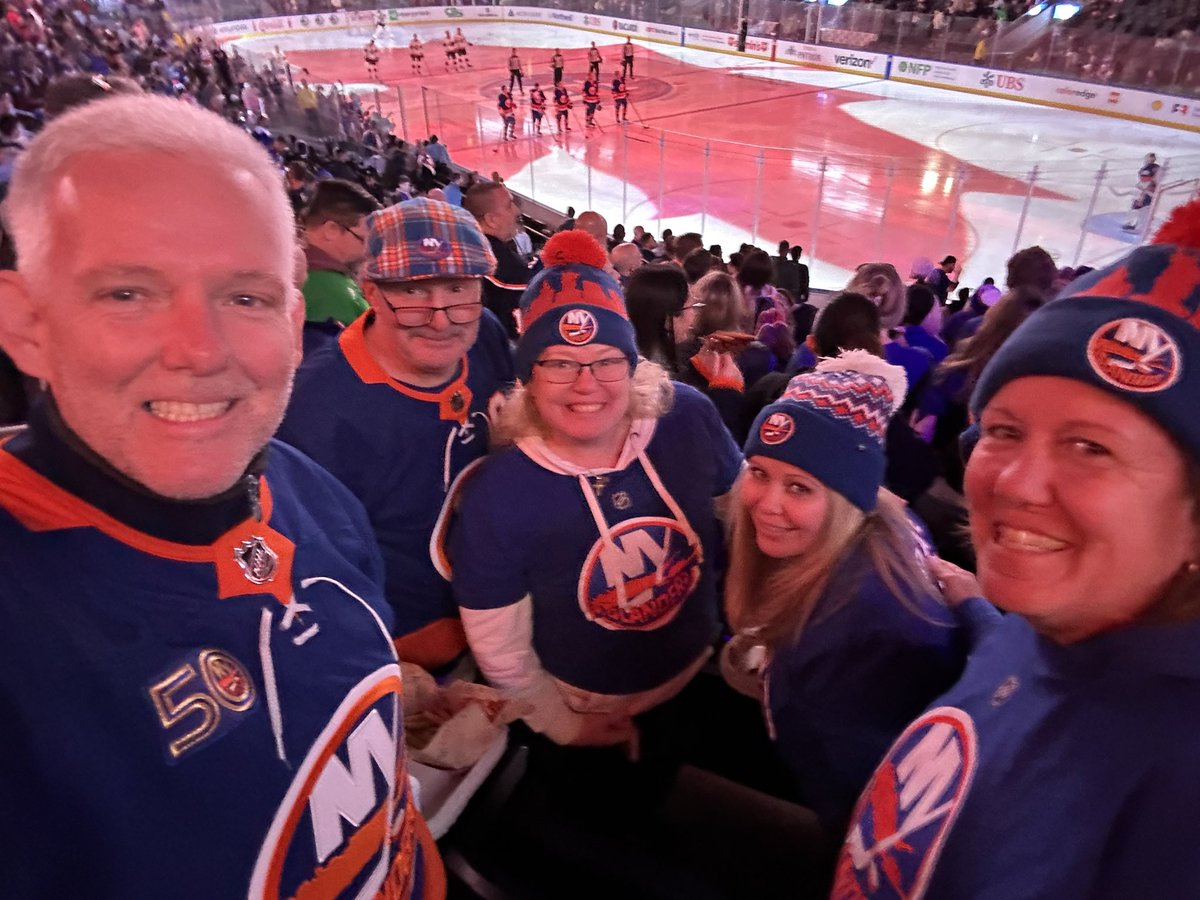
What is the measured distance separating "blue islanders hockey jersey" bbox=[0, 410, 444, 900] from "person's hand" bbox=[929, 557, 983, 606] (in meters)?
1.07

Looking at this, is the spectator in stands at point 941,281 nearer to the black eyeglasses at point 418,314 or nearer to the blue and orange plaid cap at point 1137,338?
the black eyeglasses at point 418,314

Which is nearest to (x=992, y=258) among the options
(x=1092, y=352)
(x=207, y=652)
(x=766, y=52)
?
(x=1092, y=352)

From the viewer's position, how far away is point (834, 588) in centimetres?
138

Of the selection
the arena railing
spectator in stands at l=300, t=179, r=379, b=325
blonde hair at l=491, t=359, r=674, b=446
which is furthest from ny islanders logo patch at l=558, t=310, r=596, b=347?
the arena railing

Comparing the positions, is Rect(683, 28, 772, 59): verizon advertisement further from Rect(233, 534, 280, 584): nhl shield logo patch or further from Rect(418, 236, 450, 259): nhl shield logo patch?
Rect(233, 534, 280, 584): nhl shield logo patch

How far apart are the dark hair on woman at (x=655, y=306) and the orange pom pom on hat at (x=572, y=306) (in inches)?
32.8

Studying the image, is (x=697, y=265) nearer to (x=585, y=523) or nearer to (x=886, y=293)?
(x=886, y=293)

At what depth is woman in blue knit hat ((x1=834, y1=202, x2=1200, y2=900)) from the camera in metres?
0.79

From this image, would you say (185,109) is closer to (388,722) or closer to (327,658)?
(327,658)

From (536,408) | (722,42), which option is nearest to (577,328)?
(536,408)

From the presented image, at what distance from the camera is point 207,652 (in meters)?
0.91

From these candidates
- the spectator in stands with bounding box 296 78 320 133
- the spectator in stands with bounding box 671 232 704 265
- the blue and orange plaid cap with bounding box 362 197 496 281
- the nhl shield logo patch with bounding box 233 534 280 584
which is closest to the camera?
the nhl shield logo patch with bounding box 233 534 280 584

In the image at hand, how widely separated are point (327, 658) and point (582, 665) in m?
0.86

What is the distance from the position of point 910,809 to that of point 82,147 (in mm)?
1332
